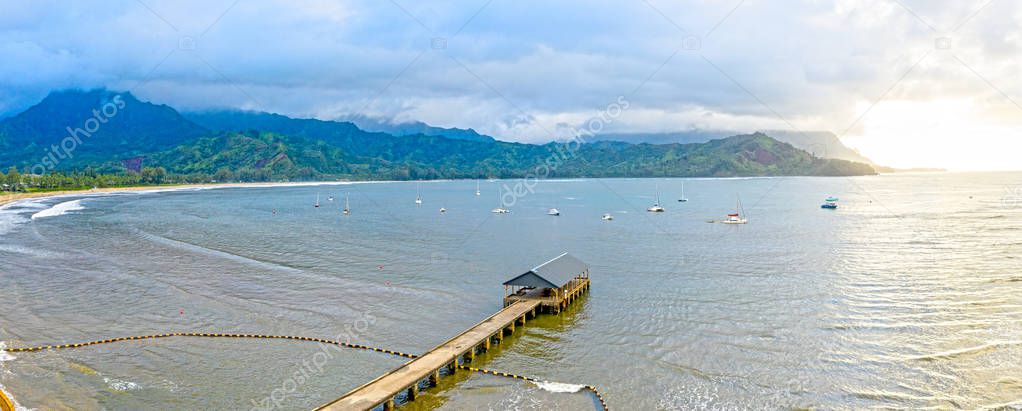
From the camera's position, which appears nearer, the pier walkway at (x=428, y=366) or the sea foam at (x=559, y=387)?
the pier walkway at (x=428, y=366)

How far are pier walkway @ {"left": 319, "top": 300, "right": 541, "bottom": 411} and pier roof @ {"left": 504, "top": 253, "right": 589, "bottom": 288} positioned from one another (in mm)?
2557

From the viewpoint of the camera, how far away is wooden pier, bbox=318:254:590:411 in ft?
79.6

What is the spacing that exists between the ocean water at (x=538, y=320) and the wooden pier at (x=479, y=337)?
3.38 ft

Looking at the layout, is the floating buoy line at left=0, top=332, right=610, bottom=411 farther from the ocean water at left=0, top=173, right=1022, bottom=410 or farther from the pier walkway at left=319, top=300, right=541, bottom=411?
the pier walkway at left=319, top=300, right=541, bottom=411

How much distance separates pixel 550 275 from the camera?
42.6 m

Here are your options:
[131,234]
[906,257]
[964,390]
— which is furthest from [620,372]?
[131,234]

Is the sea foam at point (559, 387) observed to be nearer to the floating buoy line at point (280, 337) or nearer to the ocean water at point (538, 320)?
the ocean water at point (538, 320)

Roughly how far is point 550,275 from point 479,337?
1139 cm

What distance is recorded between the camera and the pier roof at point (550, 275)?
4116 centimetres

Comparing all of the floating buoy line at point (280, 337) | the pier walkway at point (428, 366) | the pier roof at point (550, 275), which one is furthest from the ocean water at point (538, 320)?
the pier roof at point (550, 275)

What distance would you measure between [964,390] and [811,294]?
67.1 ft

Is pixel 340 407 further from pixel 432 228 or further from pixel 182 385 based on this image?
pixel 432 228

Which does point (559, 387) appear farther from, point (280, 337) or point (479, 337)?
point (280, 337)

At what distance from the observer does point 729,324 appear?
38.6 m
